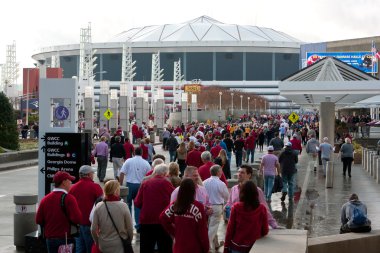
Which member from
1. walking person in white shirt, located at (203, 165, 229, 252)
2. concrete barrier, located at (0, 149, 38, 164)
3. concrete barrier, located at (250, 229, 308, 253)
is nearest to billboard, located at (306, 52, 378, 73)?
concrete barrier, located at (0, 149, 38, 164)

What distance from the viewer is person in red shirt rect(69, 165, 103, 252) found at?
35.7 ft

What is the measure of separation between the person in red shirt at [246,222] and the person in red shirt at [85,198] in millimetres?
2703

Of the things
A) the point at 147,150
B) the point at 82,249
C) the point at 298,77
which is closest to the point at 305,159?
the point at 298,77

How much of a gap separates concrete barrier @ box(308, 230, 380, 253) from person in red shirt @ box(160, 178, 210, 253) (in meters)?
2.32

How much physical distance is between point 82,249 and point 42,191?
11.5 feet

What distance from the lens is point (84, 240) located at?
36.1ft

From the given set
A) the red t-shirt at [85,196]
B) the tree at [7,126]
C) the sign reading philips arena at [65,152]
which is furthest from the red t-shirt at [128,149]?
the red t-shirt at [85,196]

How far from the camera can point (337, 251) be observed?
11.0 meters

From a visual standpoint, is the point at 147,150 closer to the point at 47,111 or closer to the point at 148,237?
the point at 47,111

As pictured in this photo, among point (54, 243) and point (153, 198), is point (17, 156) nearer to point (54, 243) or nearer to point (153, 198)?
point (153, 198)

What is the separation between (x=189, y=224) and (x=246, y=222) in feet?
1.94

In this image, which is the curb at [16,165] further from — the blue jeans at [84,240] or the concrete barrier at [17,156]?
the blue jeans at [84,240]

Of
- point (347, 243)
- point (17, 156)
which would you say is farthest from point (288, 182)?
point (17, 156)

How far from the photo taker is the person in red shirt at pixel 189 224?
8.70 meters
